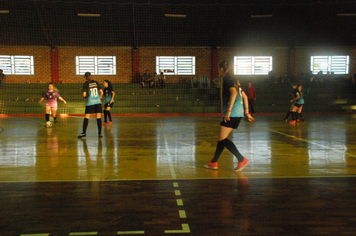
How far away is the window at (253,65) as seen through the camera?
27547 mm

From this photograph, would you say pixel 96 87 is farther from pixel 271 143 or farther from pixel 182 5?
pixel 182 5

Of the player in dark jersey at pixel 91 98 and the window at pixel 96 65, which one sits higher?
the window at pixel 96 65

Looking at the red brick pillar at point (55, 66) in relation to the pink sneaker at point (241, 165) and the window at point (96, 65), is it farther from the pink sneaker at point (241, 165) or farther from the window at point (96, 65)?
the pink sneaker at point (241, 165)

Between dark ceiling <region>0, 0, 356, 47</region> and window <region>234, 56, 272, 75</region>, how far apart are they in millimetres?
1395

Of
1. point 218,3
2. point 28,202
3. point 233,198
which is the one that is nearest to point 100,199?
point 28,202

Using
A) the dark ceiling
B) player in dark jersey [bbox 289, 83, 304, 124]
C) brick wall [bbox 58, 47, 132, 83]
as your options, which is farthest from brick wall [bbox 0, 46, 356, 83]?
player in dark jersey [bbox 289, 83, 304, 124]

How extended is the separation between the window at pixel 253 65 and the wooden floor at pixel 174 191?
65.0ft

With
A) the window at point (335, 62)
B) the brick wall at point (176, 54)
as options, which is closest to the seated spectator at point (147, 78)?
the brick wall at point (176, 54)

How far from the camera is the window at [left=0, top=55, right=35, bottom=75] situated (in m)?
25.5

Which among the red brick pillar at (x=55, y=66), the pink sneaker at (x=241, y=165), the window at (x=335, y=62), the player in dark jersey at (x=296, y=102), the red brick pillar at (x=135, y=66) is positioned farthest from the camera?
the window at (x=335, y=62)

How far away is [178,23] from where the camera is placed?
85.1 feet

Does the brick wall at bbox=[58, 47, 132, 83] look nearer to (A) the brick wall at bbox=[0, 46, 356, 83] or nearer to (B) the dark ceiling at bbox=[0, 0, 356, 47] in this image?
(A) the brick wall at bbox=[0, 46, 356, 83]

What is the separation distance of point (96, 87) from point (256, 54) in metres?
20.3

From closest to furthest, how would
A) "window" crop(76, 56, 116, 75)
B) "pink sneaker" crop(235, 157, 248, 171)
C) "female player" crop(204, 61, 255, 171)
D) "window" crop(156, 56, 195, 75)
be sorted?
"female player" crop(204, 61, 255, 171) → "pink sneaker" crop(235, 157, 248, 171) → "window" crop(76, 56, 116, 75) → "window" crop(156, 56, 195, 75)
